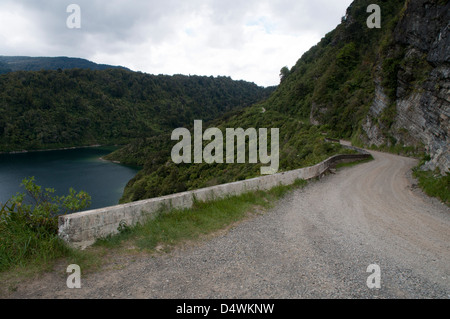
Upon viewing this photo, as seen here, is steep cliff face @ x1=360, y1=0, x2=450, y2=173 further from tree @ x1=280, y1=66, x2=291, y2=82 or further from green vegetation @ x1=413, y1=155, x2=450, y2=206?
tree @ x1=280, y1=66, x2=291, y2=82

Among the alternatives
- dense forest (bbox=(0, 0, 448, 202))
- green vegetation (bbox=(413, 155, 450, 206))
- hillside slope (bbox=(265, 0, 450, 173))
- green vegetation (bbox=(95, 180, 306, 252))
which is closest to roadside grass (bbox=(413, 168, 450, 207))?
green vegetation (bbox=(413, 155, 450, 206))

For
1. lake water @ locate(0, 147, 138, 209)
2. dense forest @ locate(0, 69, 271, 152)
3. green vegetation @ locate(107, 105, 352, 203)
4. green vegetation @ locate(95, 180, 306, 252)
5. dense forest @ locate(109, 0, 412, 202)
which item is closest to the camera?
green vegetation @ locate(95, 180, 306, 252)

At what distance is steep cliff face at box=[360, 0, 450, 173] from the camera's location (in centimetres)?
1538

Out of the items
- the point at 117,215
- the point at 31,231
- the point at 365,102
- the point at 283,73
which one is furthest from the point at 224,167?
the point at 283,73

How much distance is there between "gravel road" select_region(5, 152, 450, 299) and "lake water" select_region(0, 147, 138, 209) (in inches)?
2127

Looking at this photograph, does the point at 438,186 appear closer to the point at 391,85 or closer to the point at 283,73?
the point at 391,85

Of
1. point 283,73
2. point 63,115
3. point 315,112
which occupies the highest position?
point 283,73

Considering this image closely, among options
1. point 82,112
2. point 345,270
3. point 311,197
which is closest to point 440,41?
point 311,197

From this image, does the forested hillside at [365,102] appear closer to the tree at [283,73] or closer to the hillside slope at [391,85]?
the hillside slope at [391,85]

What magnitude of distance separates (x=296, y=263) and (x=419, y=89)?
1096 inches

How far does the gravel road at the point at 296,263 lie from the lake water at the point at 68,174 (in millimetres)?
54017

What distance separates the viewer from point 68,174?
78438mm
